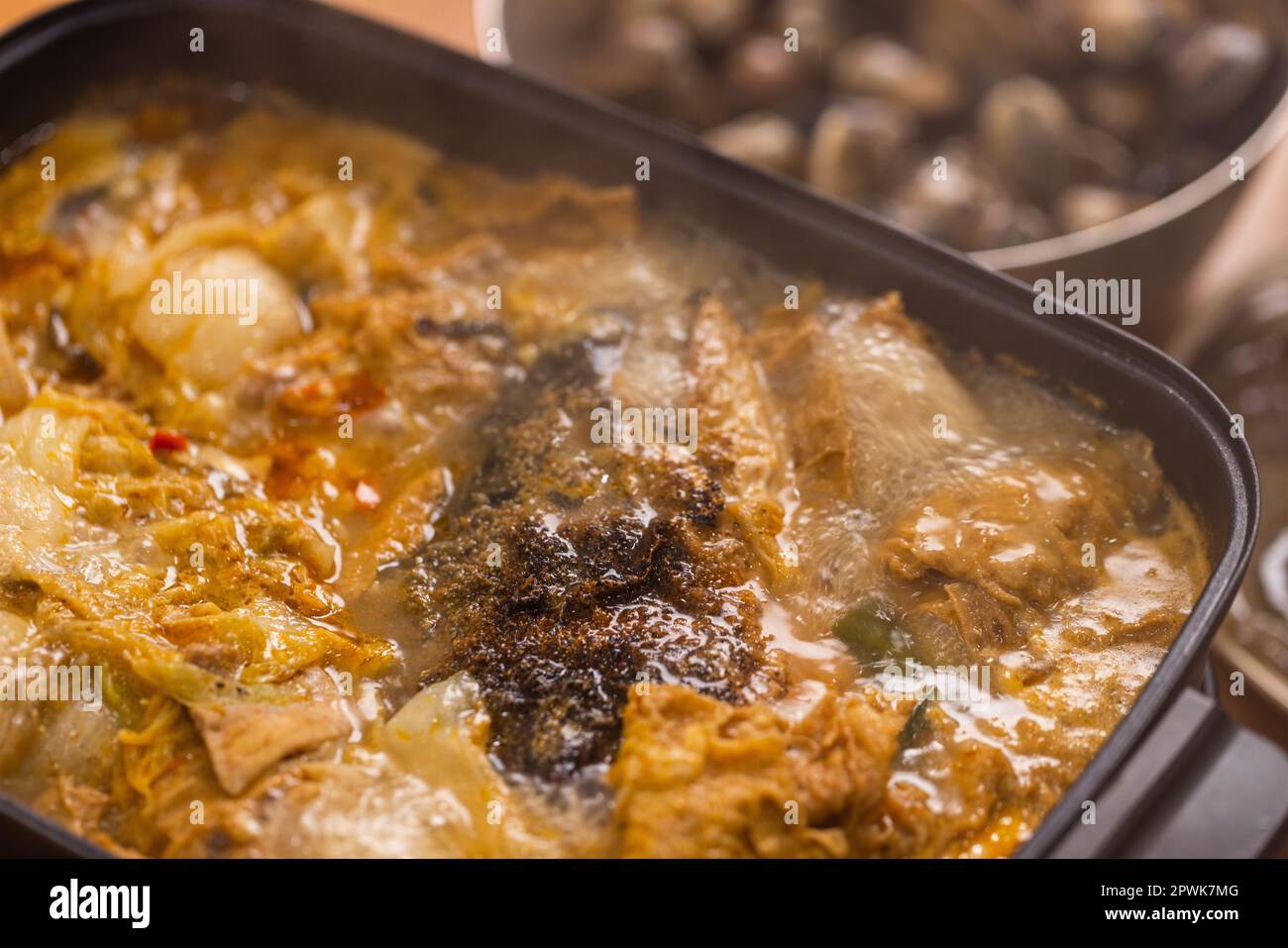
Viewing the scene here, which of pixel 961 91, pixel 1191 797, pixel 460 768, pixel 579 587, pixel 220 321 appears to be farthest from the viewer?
pixel 961 91

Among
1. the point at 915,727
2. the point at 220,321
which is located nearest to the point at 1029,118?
the point at 915,727

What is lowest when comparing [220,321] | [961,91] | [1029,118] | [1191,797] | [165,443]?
[1191,797]

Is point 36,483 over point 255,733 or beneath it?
over

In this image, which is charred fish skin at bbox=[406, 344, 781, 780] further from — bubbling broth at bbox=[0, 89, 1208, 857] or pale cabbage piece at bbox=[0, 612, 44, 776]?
pale cabbage piece at bbox=[0, 612, 44, 776]

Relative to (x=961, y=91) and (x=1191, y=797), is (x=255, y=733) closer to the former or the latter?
(x=1191, y=797)

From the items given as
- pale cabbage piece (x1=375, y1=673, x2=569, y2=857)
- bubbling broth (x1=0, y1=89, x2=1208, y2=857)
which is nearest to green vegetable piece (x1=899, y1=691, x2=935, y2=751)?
bubbling broth (x1=0, y1=89, x2=1208, y2=857)
